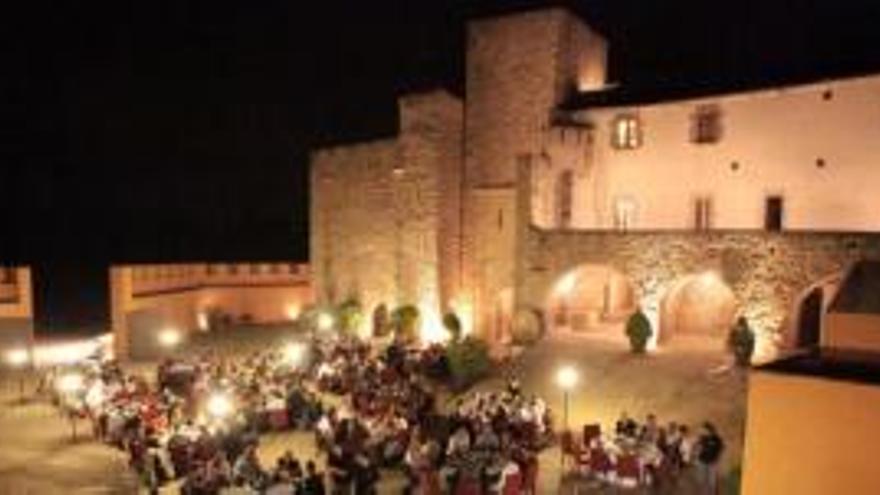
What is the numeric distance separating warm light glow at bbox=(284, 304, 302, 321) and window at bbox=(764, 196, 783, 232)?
1928 centimetres

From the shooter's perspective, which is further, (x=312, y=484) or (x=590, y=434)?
(x=590, y=434)

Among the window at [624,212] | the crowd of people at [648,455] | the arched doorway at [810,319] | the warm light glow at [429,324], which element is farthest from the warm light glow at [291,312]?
the crowd of people at [648,455]

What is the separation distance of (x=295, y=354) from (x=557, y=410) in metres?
7.11

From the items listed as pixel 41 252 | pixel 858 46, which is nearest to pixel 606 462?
pixel 858 46

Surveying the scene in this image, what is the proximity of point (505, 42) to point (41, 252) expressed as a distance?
83.5 ft

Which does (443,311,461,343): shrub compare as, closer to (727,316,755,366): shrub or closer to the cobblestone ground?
the cobblestone ground

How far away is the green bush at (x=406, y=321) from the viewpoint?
1105 inches

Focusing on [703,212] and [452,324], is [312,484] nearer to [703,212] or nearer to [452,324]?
[452,324]

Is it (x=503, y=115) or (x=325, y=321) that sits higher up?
(x=503, y=115)

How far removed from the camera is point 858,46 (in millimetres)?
24500

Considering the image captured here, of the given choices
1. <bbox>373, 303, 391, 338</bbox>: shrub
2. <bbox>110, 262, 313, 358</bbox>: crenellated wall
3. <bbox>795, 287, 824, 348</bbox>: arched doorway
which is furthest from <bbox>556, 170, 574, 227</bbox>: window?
<bbox>110, 262, 313, 358</bbox>: crenellated wall

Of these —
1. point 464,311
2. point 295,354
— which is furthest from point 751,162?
point 295,354

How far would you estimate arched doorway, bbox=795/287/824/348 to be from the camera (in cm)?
2116

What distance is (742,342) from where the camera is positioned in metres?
20.3
